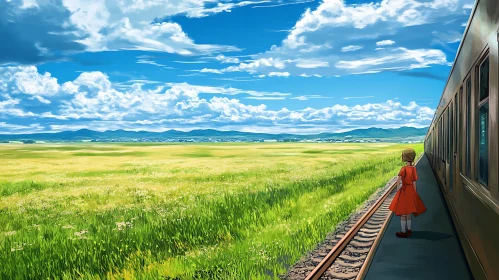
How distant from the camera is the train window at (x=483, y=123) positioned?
5488 mm

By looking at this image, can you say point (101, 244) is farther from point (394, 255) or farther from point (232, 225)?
point (394, 255)

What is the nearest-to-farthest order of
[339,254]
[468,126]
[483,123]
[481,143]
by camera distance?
[483,123], [481,143], [468,126], [339,254]

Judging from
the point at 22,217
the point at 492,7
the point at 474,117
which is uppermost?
the point at 492,7

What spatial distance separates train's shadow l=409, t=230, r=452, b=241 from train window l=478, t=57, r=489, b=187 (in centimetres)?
374

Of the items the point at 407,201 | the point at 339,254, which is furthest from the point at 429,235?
the point at 339,254

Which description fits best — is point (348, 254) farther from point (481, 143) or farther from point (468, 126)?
point (481, 143)

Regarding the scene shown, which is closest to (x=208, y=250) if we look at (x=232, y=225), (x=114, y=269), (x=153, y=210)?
(x=114, y=269)

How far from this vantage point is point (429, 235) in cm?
973

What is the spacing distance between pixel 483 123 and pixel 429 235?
4.50 m

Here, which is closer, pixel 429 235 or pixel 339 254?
pixel 339 254

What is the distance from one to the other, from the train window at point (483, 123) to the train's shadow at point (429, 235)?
3742 mm

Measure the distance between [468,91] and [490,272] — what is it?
125 inches

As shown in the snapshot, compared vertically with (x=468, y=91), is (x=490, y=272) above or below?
below

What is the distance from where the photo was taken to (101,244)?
9.76 metres
